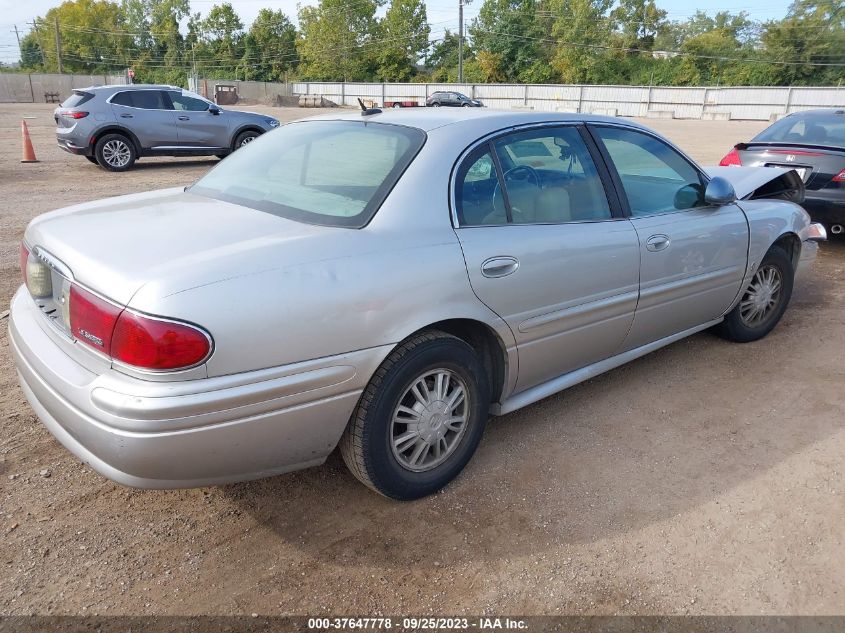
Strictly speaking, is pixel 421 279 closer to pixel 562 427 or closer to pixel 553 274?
pixel 553 274

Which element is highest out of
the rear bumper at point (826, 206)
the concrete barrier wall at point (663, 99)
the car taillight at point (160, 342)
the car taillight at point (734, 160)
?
the concrete barrier wall at point (663, 99)

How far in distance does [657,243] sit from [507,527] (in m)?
1.75

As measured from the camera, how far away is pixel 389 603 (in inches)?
91.2

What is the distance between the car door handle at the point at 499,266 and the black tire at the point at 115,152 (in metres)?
12.1

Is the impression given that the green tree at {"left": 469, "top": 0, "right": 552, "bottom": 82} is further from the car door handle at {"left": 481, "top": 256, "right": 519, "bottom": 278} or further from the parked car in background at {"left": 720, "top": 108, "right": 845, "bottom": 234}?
the car door handle at {"left": 481, "top": 256, "right": 519, "bottom": 278}

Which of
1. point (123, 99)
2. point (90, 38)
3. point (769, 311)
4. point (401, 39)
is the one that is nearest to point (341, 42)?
point (401, 39)

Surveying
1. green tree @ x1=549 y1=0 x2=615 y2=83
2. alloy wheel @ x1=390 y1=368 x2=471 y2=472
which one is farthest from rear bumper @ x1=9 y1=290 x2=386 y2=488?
green tree @ x1=549 y1=0 x2=615 y2=83

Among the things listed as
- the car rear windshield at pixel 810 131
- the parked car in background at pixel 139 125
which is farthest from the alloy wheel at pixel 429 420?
the parked car in background at pixel 139 125

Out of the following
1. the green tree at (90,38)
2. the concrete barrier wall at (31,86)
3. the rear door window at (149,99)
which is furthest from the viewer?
the green tree at (90,38)

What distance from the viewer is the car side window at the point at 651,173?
3615 millimetres

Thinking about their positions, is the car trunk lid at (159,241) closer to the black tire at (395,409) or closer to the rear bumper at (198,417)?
the rear bumper at (198,417)

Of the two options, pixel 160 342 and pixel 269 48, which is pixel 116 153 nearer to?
pixel 160 342

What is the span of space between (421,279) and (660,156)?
6.93ft

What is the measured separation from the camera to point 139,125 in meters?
13.1
